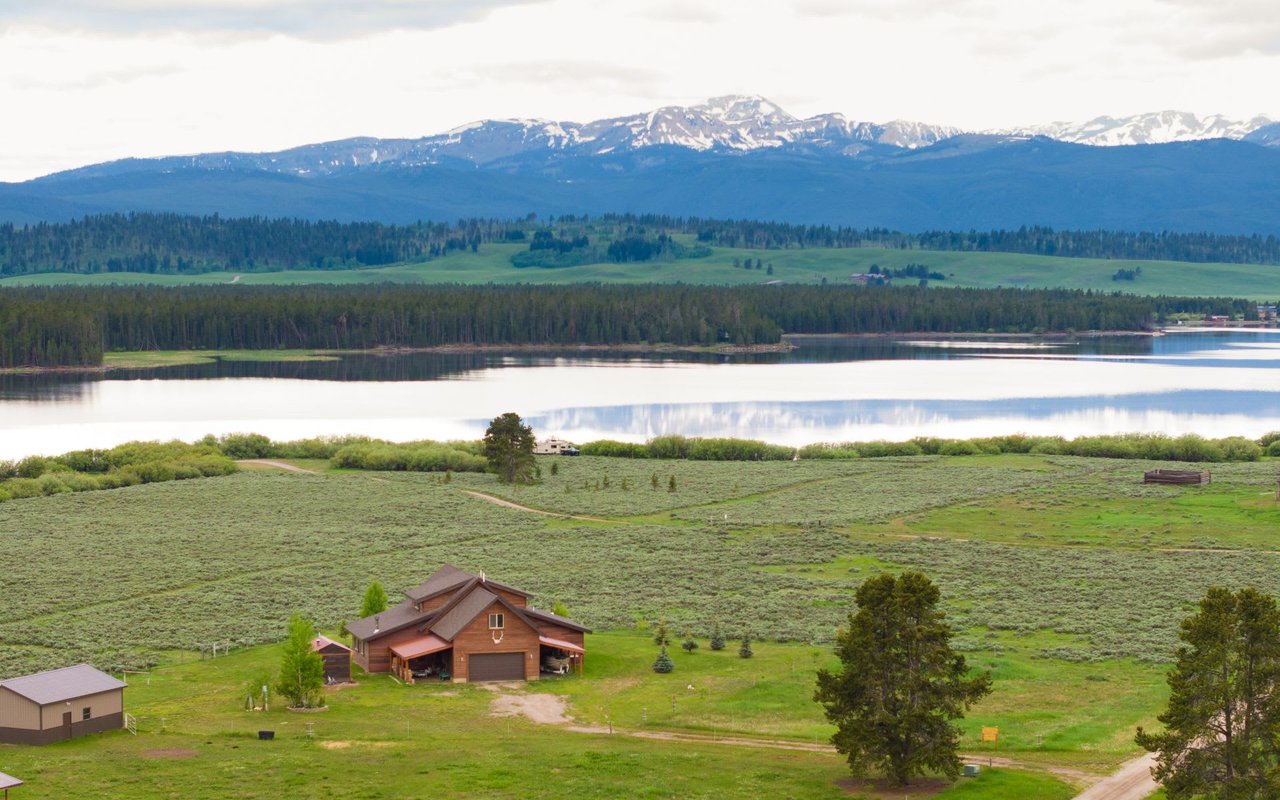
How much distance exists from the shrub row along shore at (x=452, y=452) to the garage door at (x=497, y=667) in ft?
164

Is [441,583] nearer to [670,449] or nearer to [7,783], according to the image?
[7,783]

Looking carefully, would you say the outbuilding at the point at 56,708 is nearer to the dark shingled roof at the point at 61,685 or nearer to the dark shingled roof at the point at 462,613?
the dark shingled roof at the point at 61,685

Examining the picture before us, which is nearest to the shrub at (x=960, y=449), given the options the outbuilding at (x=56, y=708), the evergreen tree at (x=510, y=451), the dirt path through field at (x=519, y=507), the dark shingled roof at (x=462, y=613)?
the evergreen tree at (x=510, y=451)

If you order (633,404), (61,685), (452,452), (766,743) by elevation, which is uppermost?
(633,404)

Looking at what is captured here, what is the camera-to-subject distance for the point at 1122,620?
59.5 meters

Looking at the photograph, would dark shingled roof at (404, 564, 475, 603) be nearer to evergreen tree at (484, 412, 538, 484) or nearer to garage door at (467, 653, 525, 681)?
garage door at (467, 653, 525, 681)

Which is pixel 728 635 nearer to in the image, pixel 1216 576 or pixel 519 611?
pixel 519 611

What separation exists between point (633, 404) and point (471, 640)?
105m

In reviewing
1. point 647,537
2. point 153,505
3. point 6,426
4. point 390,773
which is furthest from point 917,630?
point 6,426

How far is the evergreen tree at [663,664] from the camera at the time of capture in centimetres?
5241

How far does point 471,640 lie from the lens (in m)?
52.6

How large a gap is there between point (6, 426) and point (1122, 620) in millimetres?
100813

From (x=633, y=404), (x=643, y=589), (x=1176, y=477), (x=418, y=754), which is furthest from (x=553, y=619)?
(x=633, y=404)

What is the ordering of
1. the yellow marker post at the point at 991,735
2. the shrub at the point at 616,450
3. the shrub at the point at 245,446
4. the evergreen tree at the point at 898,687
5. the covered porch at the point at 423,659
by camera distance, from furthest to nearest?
the shrub at the point at 616,450
the shrub at the point at 245,446
the covered porch at the point at 423,659
the yellow marker post at the point at 991,735
the evergreen tree at the point at 898,687
